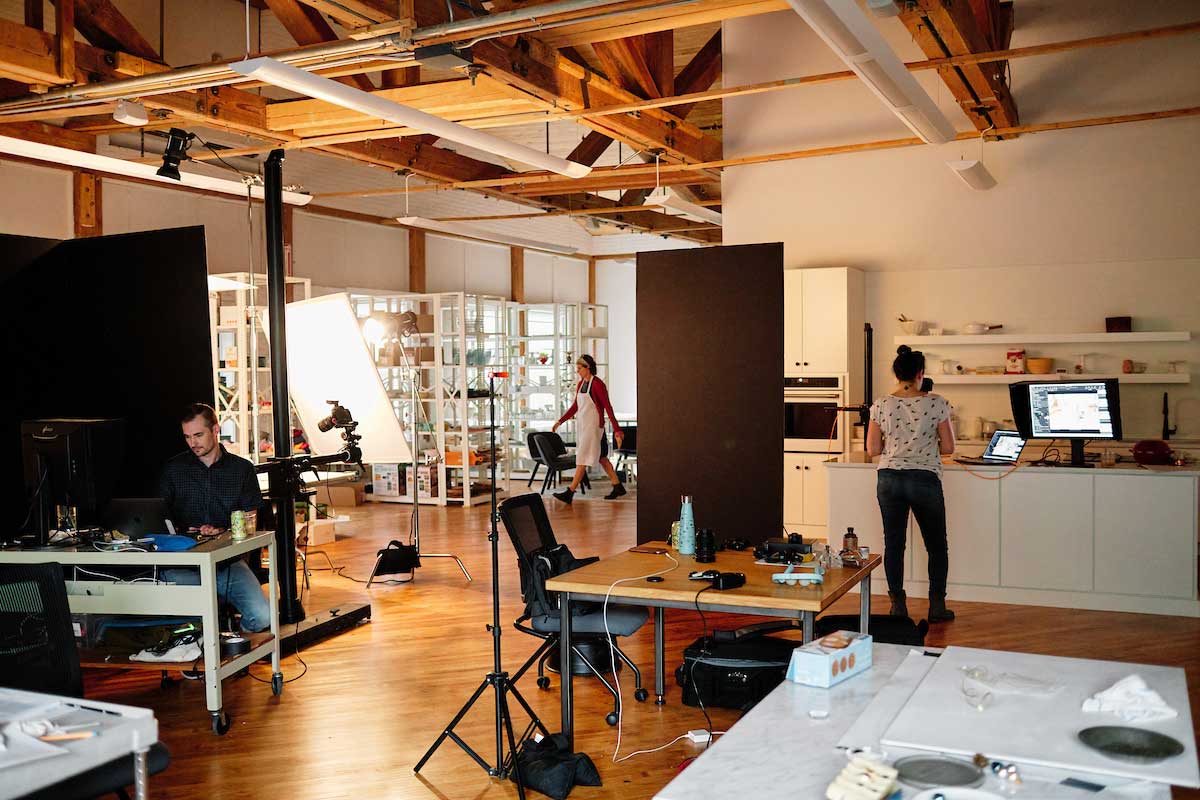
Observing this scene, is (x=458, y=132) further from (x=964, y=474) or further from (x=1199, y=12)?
(x=1199, y=12)

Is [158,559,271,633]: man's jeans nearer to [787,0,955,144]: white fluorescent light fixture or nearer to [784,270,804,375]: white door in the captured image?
[787,0,955,144]: white fluorescent light fixture

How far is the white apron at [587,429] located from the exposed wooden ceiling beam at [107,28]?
6939mm

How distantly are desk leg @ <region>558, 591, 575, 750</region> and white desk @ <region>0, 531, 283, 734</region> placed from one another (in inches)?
66.5

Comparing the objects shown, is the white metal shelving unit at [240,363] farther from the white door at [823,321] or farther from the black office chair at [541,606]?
the black office chair at [541,606]

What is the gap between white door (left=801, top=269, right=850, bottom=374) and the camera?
28.6ft

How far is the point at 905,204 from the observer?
29.3 feet

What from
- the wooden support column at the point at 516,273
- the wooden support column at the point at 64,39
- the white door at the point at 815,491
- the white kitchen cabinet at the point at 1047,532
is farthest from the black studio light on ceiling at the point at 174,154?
the wooden support column at the point at 516,273

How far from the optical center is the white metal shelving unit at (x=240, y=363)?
394 inches

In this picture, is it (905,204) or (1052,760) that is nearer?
(1052,760)

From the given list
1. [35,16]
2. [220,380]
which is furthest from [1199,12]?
[220,380]

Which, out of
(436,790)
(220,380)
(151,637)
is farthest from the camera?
(220,380)

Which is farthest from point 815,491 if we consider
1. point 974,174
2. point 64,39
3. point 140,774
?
point 140,774

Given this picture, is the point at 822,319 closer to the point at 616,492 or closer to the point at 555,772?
the point at 616,492

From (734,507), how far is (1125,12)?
5097mm
